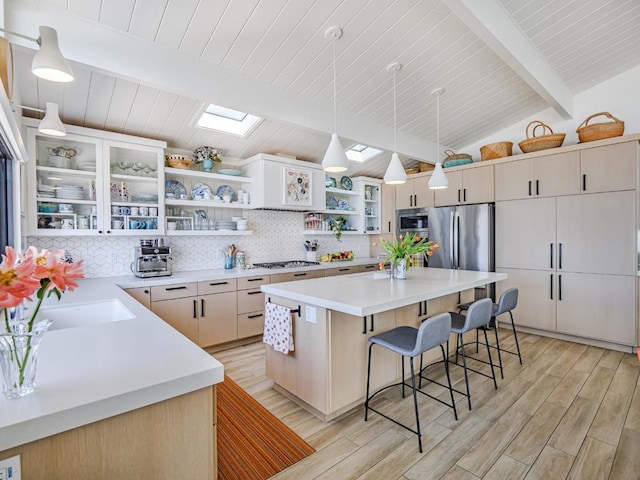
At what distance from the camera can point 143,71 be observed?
246 cm

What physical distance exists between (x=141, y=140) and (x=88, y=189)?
0.70 m

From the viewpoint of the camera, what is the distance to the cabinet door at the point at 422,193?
5.09 metres

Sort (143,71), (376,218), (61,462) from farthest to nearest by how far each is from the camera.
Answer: (376,218) < (143,71) < (61,462)

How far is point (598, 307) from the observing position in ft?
12.0

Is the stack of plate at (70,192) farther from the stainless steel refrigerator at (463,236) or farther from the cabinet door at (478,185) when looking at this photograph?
the cabinet door at (478,185)

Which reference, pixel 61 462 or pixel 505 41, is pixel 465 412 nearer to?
pixel 61 462

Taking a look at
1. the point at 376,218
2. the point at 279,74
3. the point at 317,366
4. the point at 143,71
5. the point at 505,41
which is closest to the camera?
the point at 317,366

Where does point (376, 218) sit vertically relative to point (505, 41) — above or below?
below

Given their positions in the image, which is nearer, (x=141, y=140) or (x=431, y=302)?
(x=431, y=302)

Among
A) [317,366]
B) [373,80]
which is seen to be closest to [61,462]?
[317,366]

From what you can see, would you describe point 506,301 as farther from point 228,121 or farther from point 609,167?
point 228,121

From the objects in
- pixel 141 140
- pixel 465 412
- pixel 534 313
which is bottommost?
pixel 465 412

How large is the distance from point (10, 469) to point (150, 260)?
286 cm

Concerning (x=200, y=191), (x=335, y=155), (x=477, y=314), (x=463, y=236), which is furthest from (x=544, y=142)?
(x=200, y=191)
